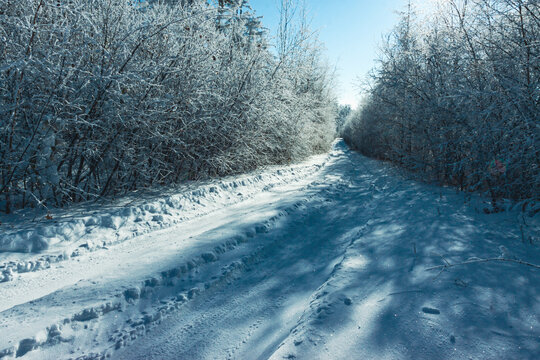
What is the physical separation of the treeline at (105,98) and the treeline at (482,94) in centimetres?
504

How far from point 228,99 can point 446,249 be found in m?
6.30

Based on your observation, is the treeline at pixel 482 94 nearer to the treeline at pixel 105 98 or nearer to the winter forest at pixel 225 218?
the winter forest at pixel 225 218

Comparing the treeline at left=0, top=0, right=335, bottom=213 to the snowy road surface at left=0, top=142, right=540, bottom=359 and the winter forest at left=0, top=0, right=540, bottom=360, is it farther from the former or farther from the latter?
the snowy road surface at left=0, top=142, right=540, bottom=359

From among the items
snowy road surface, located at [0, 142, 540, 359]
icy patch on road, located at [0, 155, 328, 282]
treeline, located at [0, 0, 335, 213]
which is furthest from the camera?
treeline, located at [0, 0, 335, 213]

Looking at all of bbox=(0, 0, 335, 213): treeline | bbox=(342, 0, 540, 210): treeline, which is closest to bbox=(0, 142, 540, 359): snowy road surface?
bbox=(342, 0, 540, 210): treeline

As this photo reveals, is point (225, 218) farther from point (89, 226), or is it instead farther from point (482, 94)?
point (482, 94)

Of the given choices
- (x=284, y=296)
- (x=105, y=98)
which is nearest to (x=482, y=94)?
(x=284, y=296)

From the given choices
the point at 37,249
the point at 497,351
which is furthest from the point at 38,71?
the point at 497,351

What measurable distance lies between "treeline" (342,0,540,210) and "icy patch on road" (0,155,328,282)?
16.5 ft

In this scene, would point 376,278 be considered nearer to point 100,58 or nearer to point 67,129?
point 67,129

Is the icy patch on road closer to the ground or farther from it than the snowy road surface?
farther from it

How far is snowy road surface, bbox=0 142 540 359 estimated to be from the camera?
77.0 inches

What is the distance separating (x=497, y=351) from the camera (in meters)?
1.80

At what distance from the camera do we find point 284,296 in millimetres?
2707
